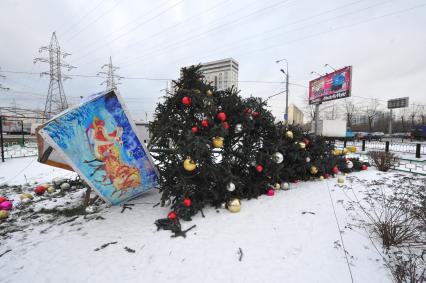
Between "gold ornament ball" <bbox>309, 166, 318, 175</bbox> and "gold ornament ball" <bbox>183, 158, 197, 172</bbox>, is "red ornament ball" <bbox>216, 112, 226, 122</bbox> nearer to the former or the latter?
"gold ornament ball" <bbox>183, 158, 197, 172</bbox>

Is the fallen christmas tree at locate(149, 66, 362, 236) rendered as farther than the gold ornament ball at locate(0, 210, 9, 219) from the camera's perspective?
No

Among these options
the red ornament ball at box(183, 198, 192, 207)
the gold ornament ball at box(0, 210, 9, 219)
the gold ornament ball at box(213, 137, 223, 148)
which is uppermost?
the gold ornament ball at box(213, 137, 223, 148)

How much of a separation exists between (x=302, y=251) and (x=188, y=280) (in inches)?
59.7

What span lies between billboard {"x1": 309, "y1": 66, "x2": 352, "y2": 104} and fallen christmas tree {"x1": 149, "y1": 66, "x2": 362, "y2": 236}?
53.6ft

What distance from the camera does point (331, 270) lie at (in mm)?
2268

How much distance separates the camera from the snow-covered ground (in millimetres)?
2277

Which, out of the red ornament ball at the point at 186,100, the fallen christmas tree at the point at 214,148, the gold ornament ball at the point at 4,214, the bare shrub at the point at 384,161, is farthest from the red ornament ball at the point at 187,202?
the bare shrub at the point at 384,161

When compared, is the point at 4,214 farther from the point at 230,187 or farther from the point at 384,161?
the point at 384,161

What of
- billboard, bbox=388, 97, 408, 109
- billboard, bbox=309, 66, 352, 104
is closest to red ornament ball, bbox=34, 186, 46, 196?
billboard, bbox=309, 66, 352, 104

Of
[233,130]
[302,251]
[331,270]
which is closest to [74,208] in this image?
[233,130]

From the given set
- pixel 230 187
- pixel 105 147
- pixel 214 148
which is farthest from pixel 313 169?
pixel 105 147

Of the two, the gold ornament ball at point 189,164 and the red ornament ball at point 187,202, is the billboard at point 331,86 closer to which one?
the gold ornament ball at point 189,164

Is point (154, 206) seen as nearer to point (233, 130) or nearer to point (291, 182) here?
point (233, 130)

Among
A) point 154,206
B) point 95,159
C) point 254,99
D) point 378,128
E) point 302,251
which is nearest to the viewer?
point 302,251
